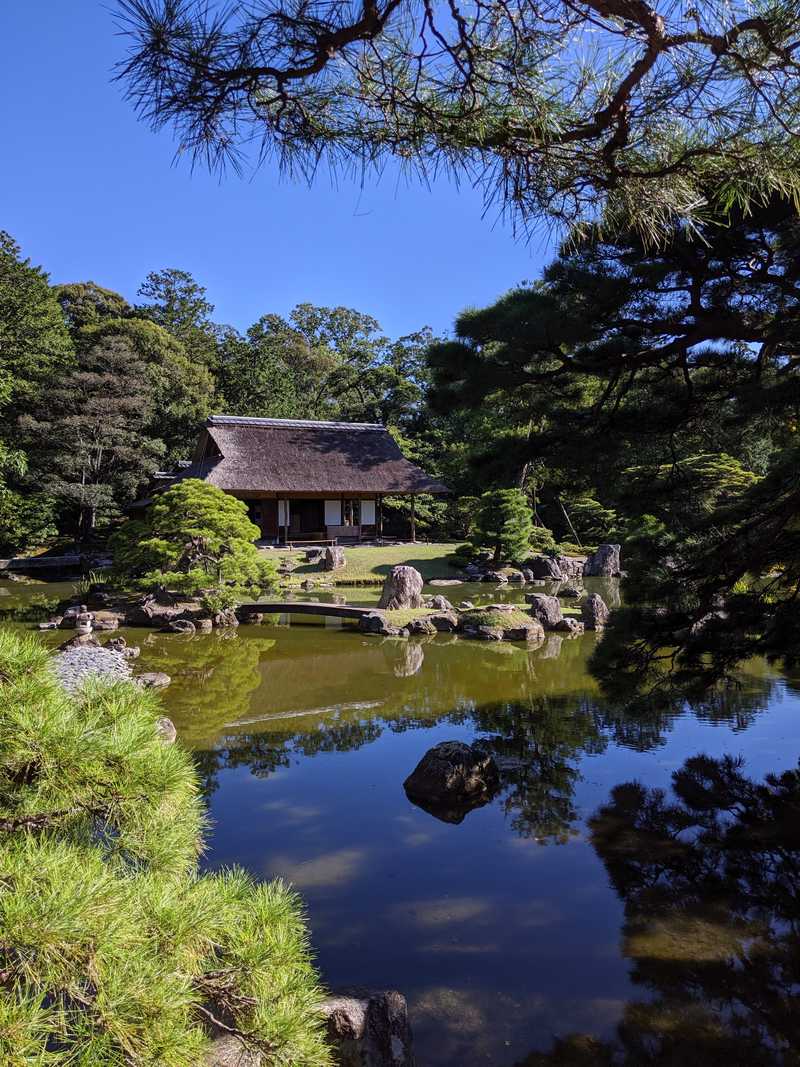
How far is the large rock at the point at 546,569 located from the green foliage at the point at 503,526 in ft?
1.18

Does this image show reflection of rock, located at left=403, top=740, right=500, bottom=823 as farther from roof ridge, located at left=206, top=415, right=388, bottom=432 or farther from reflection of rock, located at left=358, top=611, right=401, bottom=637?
roof ridge, located at left=206, top=415, right=388, bottom=432

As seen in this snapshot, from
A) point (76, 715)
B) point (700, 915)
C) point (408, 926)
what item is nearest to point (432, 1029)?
point (408, 926)

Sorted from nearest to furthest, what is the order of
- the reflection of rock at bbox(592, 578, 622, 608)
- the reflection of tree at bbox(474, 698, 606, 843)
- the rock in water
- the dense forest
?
the dense forest
the reflection of tree at bbox(474, 698, 606, 843)
the rock in water
the reflection of rock at bbox(592, 578, 622, 608)

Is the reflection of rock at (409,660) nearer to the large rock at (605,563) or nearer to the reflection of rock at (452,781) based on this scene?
the reflection of rock at (452,781)

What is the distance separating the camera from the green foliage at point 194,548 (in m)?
10.9

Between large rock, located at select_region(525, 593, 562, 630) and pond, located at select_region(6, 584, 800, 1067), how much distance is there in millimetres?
3354

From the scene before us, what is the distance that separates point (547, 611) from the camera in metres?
11.0

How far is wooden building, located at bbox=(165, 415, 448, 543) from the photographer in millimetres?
18984

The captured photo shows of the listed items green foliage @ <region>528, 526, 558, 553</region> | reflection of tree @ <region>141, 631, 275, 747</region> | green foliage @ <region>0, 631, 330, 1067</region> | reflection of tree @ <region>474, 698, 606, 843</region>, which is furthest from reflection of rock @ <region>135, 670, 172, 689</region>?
green foliage @ <region>528, 526, 558, 553</region>

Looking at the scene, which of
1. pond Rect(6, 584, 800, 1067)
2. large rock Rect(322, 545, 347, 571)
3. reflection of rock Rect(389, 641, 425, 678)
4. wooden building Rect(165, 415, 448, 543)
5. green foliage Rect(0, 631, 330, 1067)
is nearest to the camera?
green foliage Rect(0, 631, 330, 1067)

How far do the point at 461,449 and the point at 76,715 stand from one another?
2018 cm

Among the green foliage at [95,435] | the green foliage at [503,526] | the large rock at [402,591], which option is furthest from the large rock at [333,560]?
the green foliage at [95,435]

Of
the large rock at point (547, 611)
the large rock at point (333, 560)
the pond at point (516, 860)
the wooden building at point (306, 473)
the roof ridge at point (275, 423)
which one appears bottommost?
the pond at point (516, 860)

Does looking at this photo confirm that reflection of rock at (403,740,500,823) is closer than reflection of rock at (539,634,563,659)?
Yes
